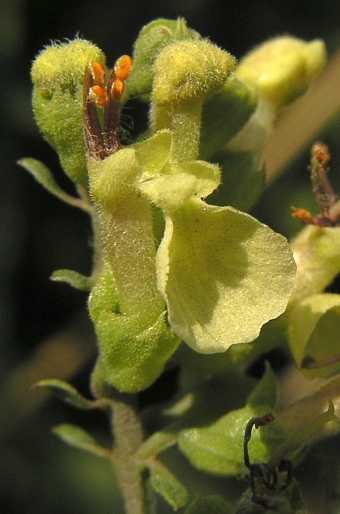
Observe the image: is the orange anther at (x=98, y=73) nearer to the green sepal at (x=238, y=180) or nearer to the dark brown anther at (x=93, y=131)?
the dark brown anther at (x=93, y=131)

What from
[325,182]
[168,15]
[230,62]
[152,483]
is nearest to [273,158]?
[168,15]

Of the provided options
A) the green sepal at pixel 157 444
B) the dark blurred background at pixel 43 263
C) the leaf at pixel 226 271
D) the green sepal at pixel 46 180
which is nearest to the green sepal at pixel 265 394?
the green sepal at pixel 157 444

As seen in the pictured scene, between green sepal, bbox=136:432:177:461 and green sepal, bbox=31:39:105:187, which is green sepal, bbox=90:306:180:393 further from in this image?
green sepal, bbox=31:39:105:187

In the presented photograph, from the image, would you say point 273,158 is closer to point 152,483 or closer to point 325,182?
point 325,182

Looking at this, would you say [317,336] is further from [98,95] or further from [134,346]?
[98,95]

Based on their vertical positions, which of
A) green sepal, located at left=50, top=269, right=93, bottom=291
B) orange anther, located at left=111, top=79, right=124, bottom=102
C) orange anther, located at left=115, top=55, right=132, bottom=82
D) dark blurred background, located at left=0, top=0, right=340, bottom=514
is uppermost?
orange anther, located at left=115, top=55, right=132, bottom=82

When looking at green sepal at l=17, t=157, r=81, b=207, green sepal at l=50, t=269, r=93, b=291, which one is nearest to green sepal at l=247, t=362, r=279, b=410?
green sepal at l=50, t=269, r=93, b=291
